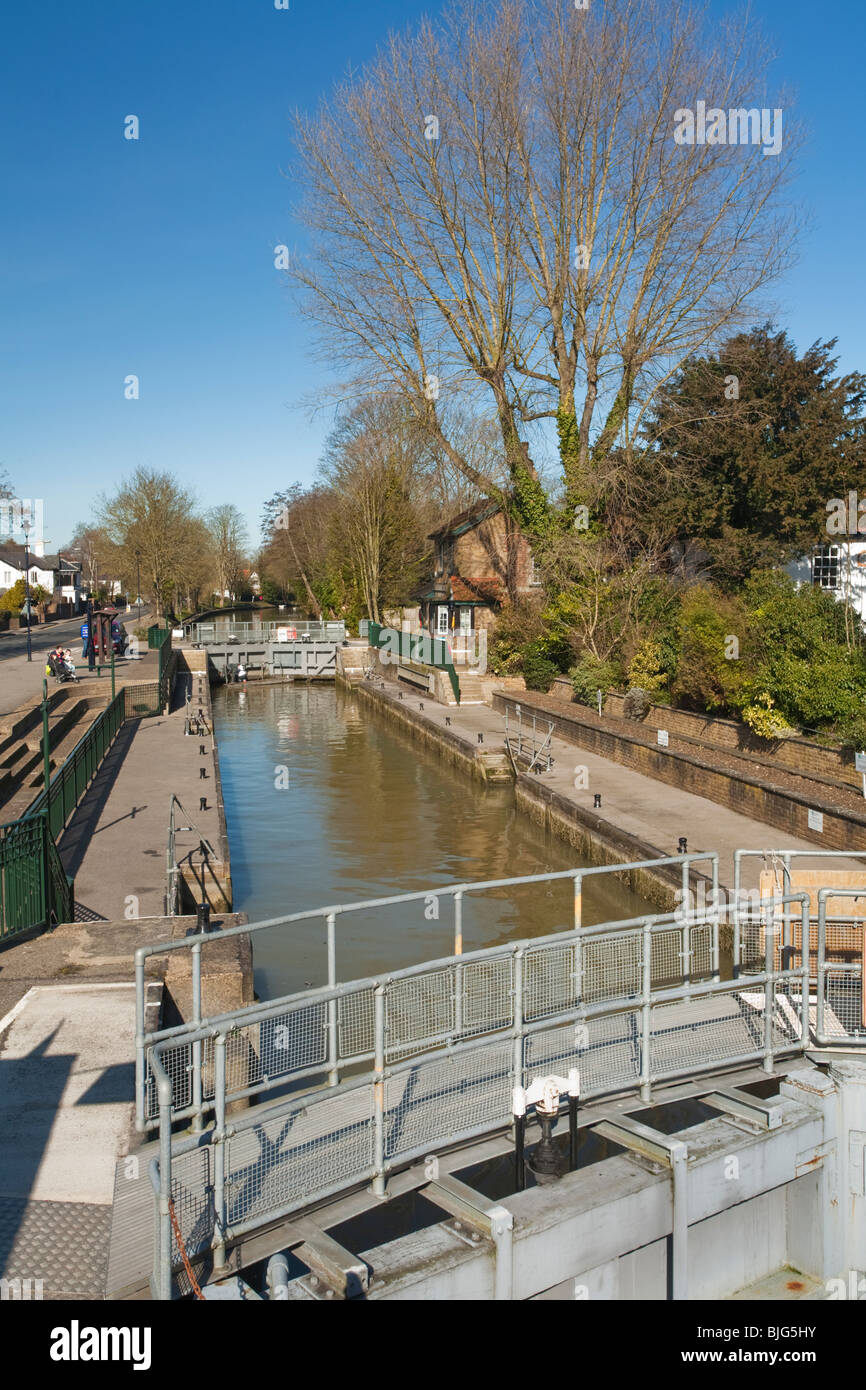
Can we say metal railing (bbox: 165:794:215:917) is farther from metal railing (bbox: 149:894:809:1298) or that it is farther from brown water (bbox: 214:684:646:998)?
metal railing (bbox: 149:894:809:1298)

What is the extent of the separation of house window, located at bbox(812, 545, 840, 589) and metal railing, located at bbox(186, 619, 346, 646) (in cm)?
2731

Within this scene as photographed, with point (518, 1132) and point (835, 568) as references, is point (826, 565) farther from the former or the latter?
point (518, 1132)

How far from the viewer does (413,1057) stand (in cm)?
669

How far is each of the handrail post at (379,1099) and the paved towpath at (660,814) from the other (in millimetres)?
7137

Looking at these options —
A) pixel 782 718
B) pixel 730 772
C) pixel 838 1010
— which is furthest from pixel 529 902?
pixel 838 1010

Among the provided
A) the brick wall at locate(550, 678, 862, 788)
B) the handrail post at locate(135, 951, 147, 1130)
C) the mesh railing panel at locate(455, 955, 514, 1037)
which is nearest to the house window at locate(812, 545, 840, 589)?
the brick wall at locate(550, 678, 862, 788)

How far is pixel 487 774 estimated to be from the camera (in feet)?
81.5

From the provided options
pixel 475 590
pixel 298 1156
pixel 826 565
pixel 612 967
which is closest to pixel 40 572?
pixel 475 590

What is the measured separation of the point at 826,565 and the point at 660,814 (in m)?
20.1

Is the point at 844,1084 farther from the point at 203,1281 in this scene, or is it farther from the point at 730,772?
the point at 730,772

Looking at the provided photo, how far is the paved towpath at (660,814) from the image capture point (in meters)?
14.9

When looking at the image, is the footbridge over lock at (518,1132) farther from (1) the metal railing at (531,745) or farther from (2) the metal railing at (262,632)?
(2) the metal railing at (262,632)

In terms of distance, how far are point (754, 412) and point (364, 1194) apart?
2910 centimetres

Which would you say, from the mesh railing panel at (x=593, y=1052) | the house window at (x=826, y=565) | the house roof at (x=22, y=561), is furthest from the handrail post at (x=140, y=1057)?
the house roof at (x=22, y=561)
